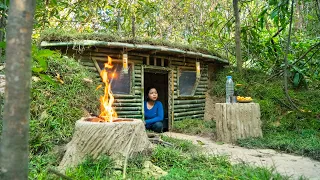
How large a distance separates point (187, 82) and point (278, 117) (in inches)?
103

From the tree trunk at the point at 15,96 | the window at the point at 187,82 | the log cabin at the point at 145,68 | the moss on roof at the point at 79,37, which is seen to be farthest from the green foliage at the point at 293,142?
the tree trunk at the point at 15,96

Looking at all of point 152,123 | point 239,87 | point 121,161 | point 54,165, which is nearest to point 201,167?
point 121,161

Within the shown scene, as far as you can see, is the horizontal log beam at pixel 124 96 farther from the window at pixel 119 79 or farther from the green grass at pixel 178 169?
the green grass at pixel 178 169

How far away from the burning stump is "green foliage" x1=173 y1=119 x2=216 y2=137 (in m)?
3.52

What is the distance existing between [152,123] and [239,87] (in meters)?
3.01

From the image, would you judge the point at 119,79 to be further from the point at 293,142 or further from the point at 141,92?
the point at 293,142

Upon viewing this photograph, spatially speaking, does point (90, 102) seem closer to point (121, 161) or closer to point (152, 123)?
point (152, 123)

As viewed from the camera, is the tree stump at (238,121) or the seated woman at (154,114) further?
the seated woman at (154,114)

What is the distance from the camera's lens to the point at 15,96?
87cm

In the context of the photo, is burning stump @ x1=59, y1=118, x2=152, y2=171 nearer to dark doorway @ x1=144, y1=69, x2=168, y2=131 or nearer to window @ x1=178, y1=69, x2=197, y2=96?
window @ x1=178, y1=69, x2=197, y2=96

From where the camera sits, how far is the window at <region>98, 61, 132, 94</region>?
684cm

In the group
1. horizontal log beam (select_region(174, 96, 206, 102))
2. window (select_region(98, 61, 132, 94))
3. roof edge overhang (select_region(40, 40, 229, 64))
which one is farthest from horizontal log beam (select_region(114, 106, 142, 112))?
roof edge overhang (select_region(40, 40, 229, 64))

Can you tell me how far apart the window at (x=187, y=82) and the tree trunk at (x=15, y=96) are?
24.1 feet

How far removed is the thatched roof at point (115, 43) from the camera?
20.0 feet
